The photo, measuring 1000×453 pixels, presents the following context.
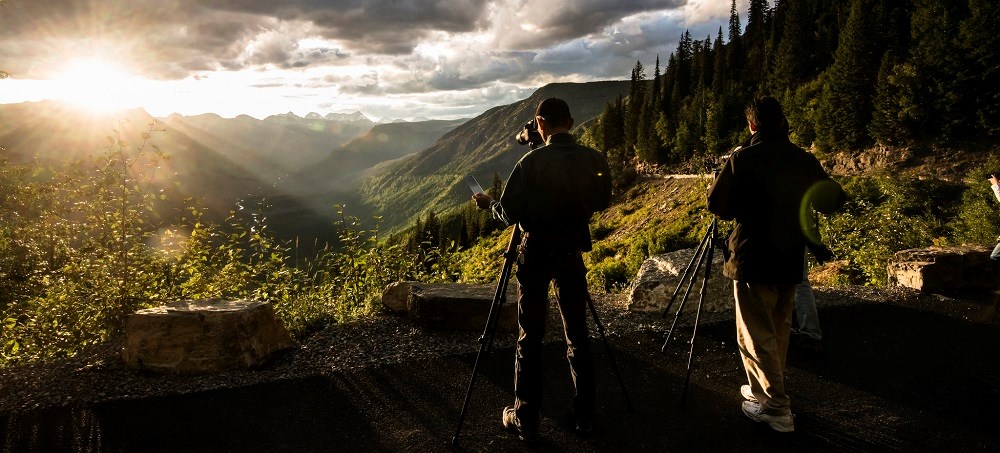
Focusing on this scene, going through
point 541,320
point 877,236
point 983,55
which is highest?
point 983,55

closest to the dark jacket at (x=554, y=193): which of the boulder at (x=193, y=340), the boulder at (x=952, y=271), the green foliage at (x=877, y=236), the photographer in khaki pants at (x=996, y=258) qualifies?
the boulder at (x=193, y=340)

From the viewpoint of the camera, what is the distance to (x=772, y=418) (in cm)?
479

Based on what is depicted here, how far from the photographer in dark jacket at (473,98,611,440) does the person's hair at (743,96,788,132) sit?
1.50 metres

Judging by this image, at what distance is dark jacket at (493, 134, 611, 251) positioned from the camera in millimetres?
4426

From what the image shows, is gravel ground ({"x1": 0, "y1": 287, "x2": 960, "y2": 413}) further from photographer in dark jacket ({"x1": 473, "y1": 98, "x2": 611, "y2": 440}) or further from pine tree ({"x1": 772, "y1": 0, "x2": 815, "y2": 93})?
pine tree ({"x1": 772, "y1": 0, "x2": 815, "y2": 93})

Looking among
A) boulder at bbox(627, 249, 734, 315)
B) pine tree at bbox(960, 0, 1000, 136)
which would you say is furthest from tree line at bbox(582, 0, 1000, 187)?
boulder at bbox(627, 249, 734, 315)

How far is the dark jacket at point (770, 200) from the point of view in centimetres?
462

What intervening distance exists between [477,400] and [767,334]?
293 centimetres

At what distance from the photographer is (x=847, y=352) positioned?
688 cm

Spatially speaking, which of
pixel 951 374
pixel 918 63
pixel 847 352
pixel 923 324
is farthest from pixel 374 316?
pixel 918 63

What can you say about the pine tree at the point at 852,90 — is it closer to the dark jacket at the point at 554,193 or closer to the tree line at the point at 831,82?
the tree line at the point at 831,82

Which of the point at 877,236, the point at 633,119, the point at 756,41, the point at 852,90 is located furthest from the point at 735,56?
the point at 877,236

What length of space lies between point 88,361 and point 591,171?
6359mm

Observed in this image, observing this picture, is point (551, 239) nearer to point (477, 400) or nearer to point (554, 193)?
point (554, 193)
